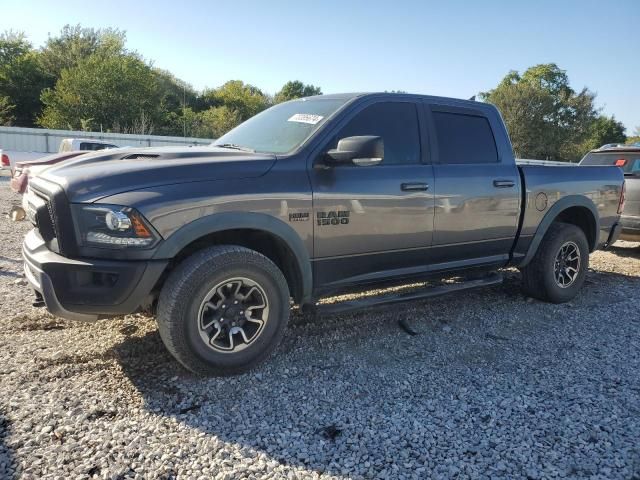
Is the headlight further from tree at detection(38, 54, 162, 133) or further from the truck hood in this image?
tree at detection(38, 54, 162, 133)

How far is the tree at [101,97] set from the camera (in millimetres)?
34594

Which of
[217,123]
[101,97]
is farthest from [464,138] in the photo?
[217,123]

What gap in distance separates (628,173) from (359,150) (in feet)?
21.2

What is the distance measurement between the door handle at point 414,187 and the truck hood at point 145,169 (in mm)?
1108

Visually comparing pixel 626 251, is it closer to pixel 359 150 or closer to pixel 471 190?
pixel 471 190

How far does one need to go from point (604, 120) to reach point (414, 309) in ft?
241

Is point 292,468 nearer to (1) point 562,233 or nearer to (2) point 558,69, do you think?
(1) point 562,233

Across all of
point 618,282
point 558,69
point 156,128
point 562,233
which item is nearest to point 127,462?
point 562,233

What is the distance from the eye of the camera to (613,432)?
280cm

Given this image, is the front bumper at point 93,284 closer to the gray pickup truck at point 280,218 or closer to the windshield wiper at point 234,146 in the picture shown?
the gray pickup truck at point 280,218

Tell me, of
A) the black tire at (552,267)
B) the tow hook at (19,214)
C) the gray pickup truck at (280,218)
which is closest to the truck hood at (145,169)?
the gray pickup truck at (280,218)

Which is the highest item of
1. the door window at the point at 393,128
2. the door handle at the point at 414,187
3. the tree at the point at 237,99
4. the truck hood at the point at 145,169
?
the tree at the point at 237,99

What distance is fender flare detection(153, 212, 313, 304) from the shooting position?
9.71ft

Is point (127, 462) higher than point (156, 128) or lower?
lower
